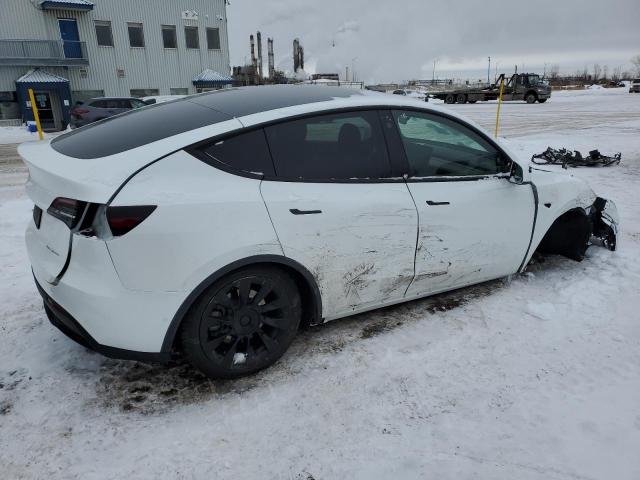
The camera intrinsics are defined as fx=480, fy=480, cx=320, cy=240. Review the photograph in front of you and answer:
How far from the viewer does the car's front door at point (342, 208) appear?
267 centimetres

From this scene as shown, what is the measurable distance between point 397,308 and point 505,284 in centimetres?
104

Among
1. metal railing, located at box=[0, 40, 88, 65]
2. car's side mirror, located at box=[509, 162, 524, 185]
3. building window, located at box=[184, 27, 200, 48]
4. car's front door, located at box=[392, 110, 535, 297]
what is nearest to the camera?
car's front door, located at box=[392, 110, 535, 297]

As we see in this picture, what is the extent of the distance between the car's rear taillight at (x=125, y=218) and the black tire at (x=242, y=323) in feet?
1.65

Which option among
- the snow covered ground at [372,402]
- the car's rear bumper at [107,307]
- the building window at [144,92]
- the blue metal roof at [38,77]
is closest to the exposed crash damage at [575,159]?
the snow covered ground at [372,402]

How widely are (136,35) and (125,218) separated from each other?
30424 mm

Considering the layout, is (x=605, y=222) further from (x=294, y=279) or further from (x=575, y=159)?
(x=575, y=159)

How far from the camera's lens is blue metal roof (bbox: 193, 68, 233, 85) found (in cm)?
3008

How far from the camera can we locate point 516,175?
3533mm

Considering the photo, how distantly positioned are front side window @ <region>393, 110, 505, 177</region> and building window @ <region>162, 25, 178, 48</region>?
29.9 m

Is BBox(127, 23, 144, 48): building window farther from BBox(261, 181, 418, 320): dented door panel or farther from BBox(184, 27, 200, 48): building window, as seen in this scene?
BBox(261, 181, 418, 320): dented door panel

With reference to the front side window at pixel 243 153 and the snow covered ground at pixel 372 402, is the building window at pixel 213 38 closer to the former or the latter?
the snow covered ground at pixel 372 402

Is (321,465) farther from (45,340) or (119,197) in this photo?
(45,340)

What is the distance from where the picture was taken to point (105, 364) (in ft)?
9.53

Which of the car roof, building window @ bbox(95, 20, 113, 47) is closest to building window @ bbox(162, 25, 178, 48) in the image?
building window @ bbox(95, 20, 113, 47)
